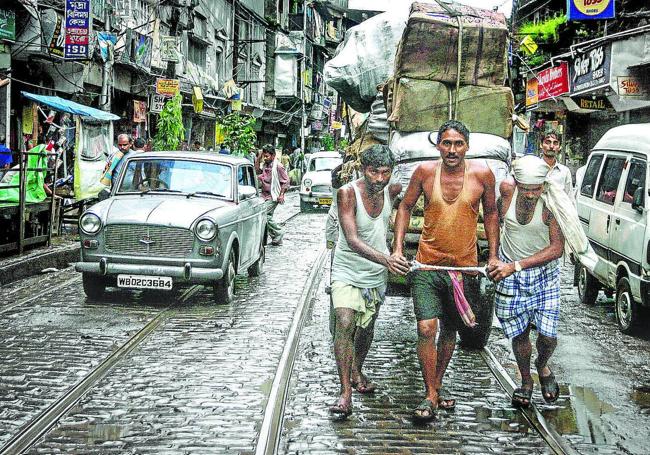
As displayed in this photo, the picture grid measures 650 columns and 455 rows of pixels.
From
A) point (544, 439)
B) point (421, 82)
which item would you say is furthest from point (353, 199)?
point (421, 82)

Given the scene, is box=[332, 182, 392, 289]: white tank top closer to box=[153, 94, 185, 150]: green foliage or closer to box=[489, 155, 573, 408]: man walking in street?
box=[489, 155, 573, 408]: man walking in street

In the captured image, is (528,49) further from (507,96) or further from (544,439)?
(544,439)

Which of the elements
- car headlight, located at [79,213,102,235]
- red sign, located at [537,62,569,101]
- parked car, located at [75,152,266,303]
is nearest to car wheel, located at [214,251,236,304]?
parked car, located at [75,152,266,303]

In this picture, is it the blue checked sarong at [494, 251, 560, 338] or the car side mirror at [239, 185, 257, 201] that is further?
the car side mirror at [239, 185, 257, 201]

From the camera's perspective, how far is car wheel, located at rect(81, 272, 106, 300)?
10.0 meters

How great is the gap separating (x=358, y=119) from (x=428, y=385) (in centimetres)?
718

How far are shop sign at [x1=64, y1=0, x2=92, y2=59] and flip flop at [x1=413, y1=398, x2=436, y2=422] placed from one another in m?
15.4

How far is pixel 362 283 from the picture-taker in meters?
5.86

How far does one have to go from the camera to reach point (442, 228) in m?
5.71

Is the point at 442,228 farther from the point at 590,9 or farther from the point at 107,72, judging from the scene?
the point at 107,72

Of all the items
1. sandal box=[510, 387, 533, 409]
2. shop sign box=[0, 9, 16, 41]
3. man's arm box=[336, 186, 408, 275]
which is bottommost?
sandal box=[510, 387, 533, 409]

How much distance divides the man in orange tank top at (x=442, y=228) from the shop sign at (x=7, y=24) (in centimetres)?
1415

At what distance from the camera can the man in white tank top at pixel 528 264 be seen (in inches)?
229

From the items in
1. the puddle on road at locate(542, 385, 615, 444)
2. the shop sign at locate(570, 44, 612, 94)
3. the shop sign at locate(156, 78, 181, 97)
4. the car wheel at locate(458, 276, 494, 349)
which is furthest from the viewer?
the shop sign at locate(156, 78, 181, 97)
